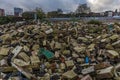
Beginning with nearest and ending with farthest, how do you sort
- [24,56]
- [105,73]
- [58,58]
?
[105,73], [24,56], [58,58]

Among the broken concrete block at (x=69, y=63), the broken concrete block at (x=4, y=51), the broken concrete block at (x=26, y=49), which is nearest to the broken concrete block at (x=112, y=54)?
the broken concrete block at (x=69, y=63)

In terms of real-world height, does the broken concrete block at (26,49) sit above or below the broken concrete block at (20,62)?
above

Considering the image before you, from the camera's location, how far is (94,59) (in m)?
7.29

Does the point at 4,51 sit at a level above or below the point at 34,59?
above

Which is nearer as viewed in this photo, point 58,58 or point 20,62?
point 20,62

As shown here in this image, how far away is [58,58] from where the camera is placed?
7395 millimetres

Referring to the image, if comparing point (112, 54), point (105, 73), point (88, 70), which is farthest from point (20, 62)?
point (112, 54)

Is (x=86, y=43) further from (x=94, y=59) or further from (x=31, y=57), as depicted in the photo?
(x=31, y=57)

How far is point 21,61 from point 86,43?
3210 mm

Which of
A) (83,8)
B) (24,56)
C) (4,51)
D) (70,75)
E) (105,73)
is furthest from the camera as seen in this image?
(83,8)

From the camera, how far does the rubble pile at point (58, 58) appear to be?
6152 mm

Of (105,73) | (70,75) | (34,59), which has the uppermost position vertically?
(34,59)

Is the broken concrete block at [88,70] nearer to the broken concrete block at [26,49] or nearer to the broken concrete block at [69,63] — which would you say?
the broken concrete block at [69,63]

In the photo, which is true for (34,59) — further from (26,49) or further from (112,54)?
(112,54)
